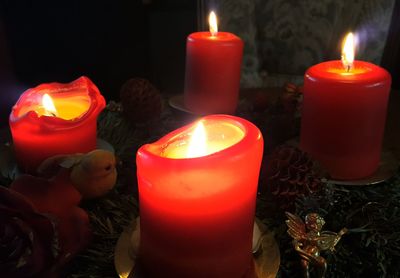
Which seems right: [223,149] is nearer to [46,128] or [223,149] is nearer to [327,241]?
[327,241]

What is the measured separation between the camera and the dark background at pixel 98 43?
1.54 metres

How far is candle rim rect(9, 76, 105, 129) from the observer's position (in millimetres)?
674

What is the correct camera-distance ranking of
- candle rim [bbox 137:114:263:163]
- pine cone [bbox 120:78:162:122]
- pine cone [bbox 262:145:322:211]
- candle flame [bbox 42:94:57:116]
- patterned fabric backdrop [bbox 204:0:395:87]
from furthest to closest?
patterned fabric backdrop [bbox 204:0:395:87]
pine cone [bbox 120:78:162:122]
candle flame [bbox 42:94:57:116]
pine cone [bbox 262:145:322:211]
candle rim [bbox 137:114:263:163]

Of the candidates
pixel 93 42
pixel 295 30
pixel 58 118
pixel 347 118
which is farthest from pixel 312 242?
pixel 93 42

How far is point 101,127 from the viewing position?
3.05ft

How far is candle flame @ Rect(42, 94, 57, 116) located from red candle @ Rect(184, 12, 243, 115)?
0.33 metres

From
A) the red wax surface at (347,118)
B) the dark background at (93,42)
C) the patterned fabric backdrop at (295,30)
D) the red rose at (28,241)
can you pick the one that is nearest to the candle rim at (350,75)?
the red wax surface at (347,118)

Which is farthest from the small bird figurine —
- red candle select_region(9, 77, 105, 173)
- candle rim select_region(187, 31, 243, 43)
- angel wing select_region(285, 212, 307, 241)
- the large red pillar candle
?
candle rim select_region(187, 31, 243, 43)

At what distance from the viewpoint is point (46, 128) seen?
676mm

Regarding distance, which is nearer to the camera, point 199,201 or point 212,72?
point 199,201

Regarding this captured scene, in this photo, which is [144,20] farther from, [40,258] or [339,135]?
[40,258]

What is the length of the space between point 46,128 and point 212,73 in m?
0.41

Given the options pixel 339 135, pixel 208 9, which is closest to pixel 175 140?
pixel 339 135

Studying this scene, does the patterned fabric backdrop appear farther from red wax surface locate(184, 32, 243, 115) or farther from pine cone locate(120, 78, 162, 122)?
pine cone locate(120, 78, 162, 122)
